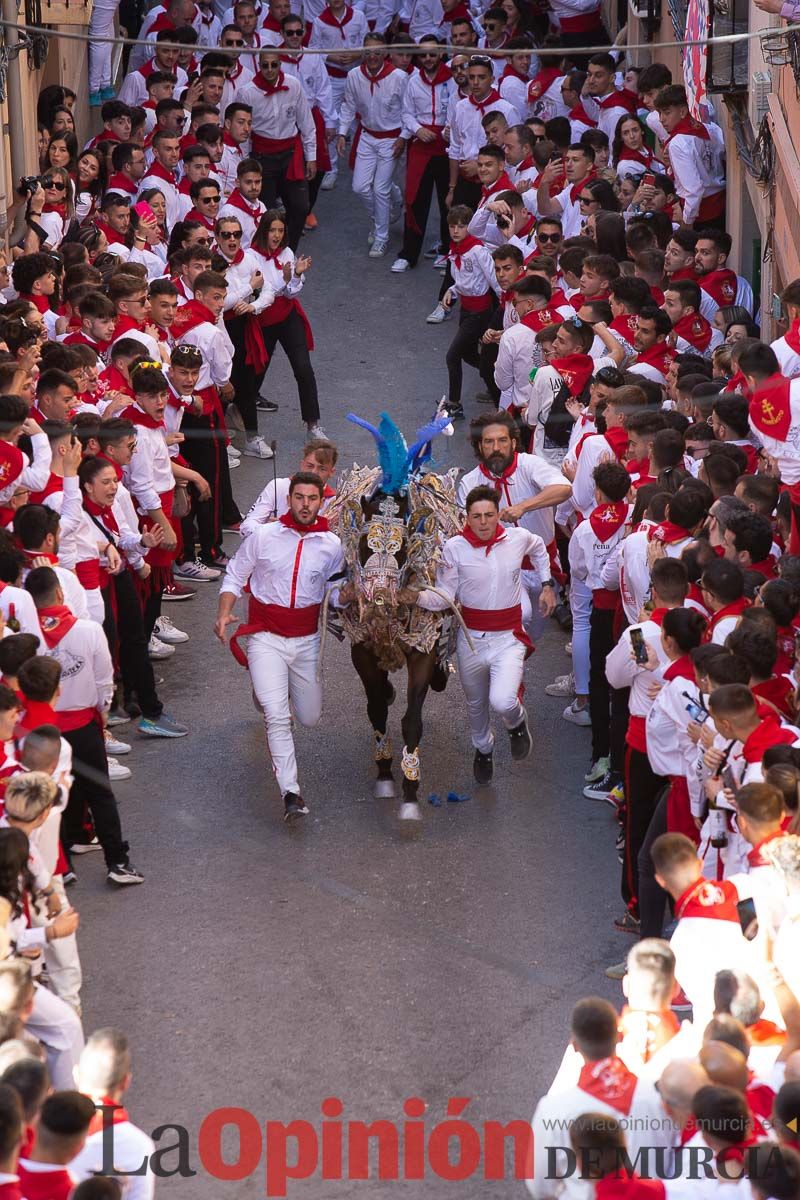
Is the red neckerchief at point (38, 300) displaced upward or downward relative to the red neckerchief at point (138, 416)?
upward

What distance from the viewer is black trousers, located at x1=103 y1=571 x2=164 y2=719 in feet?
30.9

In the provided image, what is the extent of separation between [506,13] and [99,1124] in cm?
1484

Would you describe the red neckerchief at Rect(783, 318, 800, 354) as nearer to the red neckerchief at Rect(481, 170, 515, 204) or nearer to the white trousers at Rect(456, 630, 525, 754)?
the white trousers at Rect(456, 630, 525, 754)

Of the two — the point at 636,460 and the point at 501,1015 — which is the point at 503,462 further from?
the point at 501,1015

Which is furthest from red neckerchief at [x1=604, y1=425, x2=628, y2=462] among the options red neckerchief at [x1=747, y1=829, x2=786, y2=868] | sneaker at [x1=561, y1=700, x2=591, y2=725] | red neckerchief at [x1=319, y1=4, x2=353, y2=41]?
red neckerchief at [x1=319, y1=4, x2=353, y2=41]

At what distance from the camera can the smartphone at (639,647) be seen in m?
7.48

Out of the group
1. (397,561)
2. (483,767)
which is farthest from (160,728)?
(397,561)

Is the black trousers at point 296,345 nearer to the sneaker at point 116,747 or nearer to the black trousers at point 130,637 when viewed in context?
Answer: the black trousers at point 130,637

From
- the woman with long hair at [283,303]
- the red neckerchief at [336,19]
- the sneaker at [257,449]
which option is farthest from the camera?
the red neckerchief at [336,19]

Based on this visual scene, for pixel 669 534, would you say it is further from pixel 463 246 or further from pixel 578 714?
pixel 463 246

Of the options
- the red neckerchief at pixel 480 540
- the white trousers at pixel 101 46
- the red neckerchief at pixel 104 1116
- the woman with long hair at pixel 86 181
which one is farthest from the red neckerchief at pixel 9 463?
the white trousers at pixel 101 46

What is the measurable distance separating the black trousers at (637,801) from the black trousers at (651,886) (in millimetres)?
251

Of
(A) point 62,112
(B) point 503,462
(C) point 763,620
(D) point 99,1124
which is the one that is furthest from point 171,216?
(D) point 99,1124

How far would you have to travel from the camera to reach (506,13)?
705 inches
